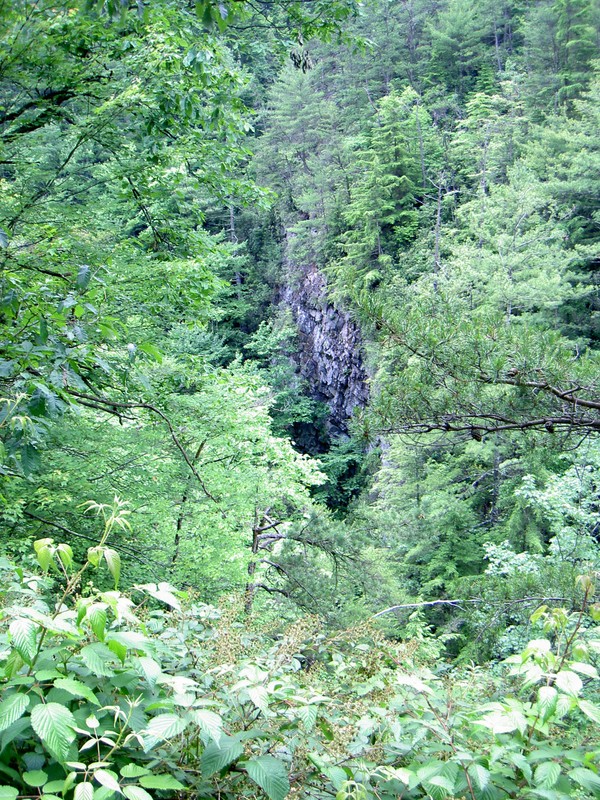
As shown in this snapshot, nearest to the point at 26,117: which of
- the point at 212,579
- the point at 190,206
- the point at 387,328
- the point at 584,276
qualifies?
the point at 190,206

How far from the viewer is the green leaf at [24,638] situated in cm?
98

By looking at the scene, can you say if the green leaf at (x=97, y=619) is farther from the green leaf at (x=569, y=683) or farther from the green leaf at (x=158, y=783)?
the green leaf at (x=569, y=683)

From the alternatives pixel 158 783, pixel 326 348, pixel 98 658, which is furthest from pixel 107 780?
pixel 326 348

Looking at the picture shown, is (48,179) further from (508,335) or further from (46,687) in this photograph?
(46,687)

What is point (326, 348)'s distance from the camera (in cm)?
2309

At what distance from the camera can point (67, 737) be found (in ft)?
3.10

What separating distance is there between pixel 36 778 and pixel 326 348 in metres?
22.3

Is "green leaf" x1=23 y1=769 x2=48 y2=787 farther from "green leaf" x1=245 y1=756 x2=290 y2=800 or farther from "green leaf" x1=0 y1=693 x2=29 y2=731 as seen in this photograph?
"green leaf" x1=245 y1=756 x2=290 y2=800

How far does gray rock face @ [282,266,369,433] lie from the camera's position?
21.5 meters

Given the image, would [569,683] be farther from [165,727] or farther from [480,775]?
[165,727]

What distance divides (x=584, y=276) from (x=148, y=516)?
37.9 ft

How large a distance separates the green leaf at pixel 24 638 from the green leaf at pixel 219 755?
0.38 m

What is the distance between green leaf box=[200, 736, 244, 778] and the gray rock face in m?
19.5

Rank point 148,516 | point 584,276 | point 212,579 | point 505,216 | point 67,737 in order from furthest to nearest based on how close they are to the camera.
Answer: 1. point 505,216
2. point 584,276
3. point 212,579
4. point 148,516
5. point 67,737
